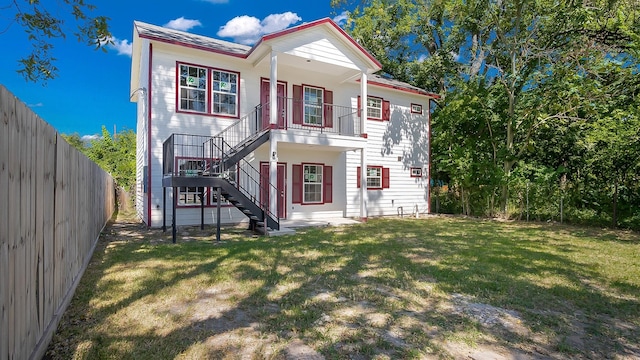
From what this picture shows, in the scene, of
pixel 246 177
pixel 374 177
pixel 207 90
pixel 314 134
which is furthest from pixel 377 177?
pixel 207 90

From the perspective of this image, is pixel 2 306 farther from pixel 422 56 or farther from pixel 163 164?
pixel 422 56

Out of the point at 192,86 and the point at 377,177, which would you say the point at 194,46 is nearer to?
the point at 192,86

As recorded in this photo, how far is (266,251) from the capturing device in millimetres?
7332

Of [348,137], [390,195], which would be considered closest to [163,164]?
[348,137]

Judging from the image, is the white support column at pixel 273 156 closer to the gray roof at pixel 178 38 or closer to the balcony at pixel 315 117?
the gray roof at pixel 178 38

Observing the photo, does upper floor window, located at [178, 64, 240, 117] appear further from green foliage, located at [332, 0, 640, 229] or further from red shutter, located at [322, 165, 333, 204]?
green foliage, located at [332, 0, 640, 229]

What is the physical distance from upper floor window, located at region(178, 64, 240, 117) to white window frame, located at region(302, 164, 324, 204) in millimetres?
3434

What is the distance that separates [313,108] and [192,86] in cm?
452

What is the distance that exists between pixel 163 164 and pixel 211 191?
1.84m

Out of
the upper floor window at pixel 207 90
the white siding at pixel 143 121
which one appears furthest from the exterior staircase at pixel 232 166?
the white siding at pixel 143 121

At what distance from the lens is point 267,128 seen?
11133 mm

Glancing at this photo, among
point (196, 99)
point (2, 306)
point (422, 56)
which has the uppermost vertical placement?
point (422, 56)

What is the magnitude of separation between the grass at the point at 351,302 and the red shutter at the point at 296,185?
5.24 metres

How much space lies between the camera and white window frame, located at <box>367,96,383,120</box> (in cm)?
1484
